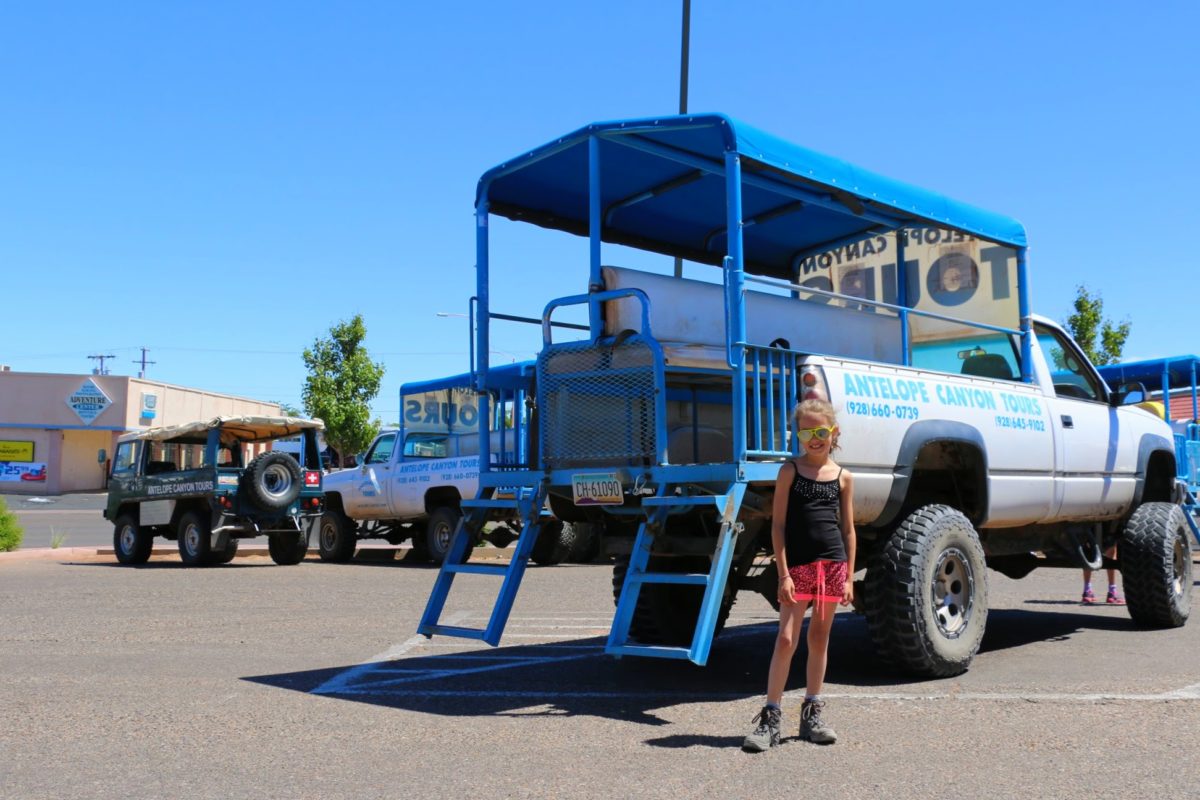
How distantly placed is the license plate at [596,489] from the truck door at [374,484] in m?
11.7

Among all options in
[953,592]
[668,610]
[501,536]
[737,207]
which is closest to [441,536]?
[501,536]

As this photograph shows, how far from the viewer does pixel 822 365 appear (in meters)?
6.35

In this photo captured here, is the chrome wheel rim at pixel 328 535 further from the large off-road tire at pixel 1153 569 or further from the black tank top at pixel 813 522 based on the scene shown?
the black tank top at pixel 813 522

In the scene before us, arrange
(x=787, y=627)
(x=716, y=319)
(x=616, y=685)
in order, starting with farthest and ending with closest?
1. (x=716, y=319)
2. (x=616, y=685)
3. (x=787, y=627)

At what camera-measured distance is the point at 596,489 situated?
670 centimetres

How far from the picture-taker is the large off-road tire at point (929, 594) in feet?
21.3

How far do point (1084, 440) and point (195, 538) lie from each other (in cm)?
1350

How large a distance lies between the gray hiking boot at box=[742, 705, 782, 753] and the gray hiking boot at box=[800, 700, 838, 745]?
163 mm

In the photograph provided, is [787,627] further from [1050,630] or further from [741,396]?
[1050,630]

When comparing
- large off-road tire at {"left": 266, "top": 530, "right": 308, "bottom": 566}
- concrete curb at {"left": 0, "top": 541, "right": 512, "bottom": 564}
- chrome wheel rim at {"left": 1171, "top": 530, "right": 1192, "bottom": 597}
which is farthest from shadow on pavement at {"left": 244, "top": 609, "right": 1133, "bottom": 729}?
concrete curb at {"left": 0, "top": 541, "right": 512, "bottom": 564}

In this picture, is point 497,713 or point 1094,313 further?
point 1094,313

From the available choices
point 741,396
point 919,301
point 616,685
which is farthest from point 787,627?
point 919,301

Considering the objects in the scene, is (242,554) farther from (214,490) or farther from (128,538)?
(214,490)

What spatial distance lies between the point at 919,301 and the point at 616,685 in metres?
4.06
